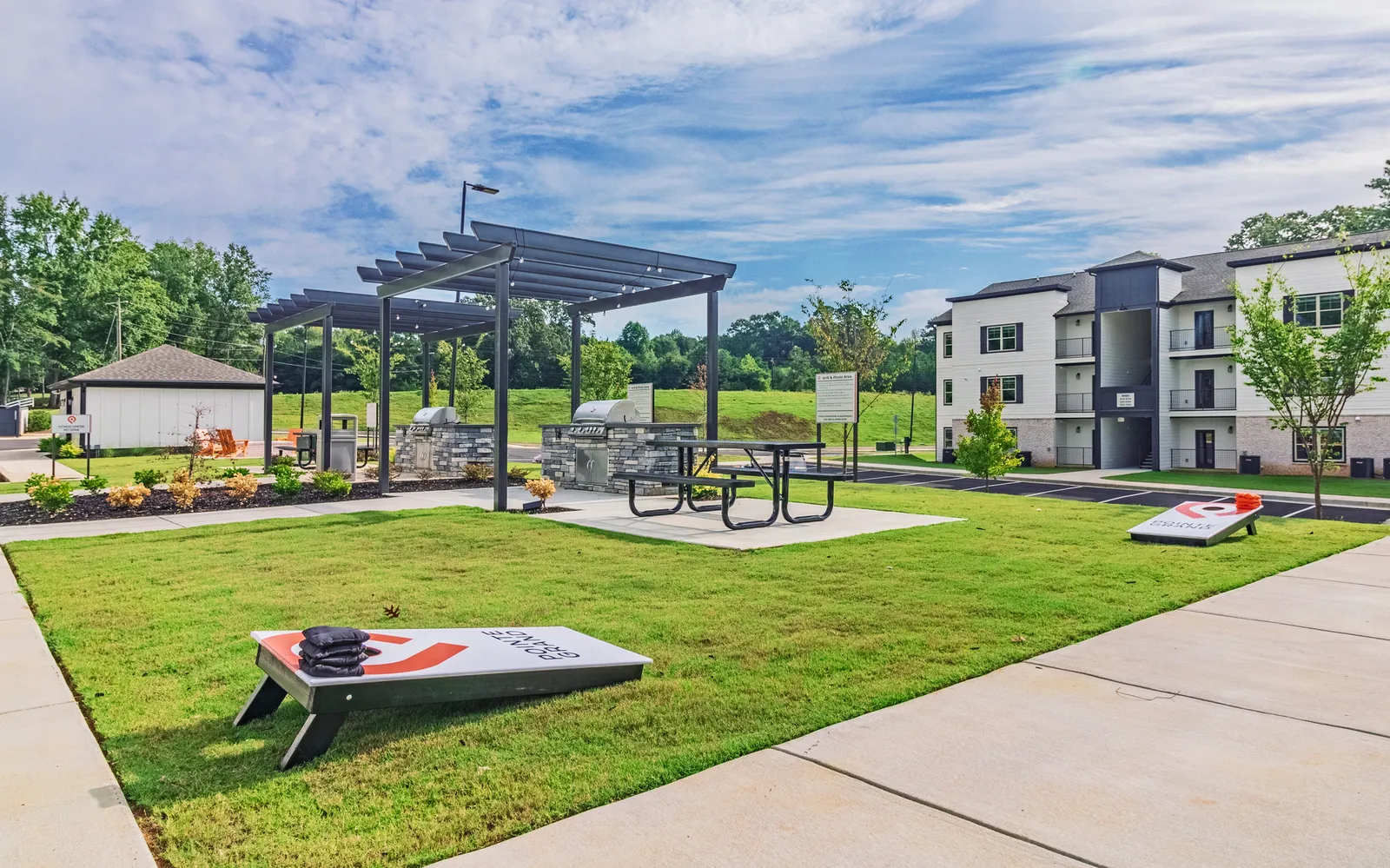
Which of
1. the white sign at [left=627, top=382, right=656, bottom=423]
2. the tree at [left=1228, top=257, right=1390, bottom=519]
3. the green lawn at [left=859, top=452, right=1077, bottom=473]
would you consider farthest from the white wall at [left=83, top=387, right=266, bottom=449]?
the tree at [left=1228, top=257, right=1390, bottom=519]

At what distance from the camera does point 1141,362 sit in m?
30.8

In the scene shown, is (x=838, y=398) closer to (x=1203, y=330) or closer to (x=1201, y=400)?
(x=1203, y=330)

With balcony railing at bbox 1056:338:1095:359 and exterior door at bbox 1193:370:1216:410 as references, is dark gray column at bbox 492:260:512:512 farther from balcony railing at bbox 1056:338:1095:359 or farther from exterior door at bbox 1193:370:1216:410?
exterior door at bbox 1193:370:1216:410

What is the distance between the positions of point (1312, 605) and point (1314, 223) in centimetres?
5070

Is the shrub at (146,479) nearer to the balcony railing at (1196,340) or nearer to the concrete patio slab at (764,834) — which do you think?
the concrete patio slab at (764,834)

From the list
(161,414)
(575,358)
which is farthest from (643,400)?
(161,414)

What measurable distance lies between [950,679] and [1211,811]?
151 centimetres

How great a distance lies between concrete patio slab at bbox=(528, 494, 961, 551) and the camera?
9.23m

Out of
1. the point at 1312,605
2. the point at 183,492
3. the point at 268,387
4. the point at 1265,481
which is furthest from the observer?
the point at 1265,481

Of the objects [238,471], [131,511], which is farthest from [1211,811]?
[238,471]

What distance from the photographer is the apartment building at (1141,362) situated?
Answer: 25.2 m

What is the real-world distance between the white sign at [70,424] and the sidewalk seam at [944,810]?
16736 millimetres

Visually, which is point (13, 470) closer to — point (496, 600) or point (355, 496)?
point (355, 496)

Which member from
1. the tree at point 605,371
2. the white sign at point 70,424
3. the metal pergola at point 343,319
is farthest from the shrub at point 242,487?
the tree at point 605,371
